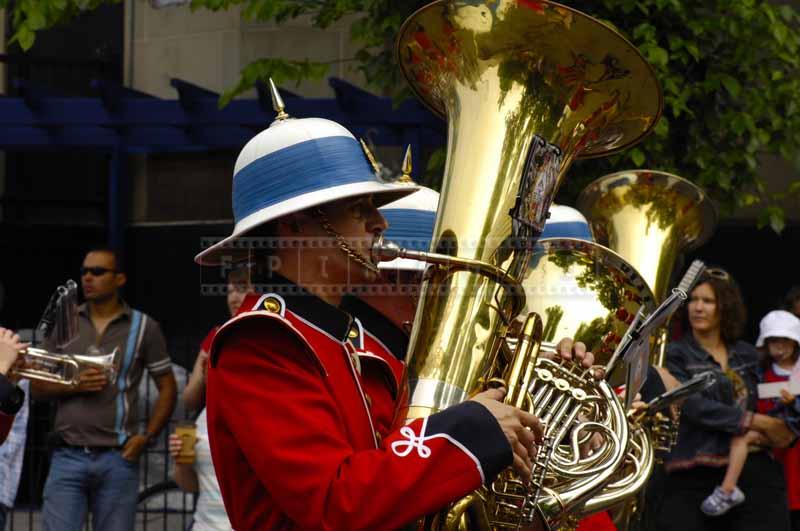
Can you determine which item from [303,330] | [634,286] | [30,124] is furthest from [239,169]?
[30,124]

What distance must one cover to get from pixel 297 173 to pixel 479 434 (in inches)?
27.9

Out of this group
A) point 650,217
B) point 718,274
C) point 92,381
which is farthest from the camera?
point 718,274

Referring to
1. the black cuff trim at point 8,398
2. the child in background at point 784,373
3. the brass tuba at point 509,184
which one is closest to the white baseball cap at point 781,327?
the child in background at point 784,373

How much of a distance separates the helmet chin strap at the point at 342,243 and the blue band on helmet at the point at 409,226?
4.57ft

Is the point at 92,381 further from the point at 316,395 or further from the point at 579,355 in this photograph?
the point at 316,395

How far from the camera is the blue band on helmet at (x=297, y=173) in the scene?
2955 millimetres

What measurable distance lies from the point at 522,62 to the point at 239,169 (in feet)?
2.42

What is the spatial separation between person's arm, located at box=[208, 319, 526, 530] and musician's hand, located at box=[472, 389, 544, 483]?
0.01 meters

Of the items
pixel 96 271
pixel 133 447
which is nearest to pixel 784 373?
pixel 133 447

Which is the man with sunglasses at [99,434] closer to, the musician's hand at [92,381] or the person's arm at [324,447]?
→ the musician's hand at [92,381]

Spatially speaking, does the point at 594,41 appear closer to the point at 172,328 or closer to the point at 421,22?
the point at 421,22

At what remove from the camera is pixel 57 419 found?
20.5 feet

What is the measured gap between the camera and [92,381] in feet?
20.3

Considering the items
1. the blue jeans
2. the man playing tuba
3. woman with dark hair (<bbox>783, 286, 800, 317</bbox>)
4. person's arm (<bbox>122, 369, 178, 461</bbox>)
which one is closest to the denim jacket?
woman with dark hair (<bbox>783, 286, 800, 317</bbox>)
